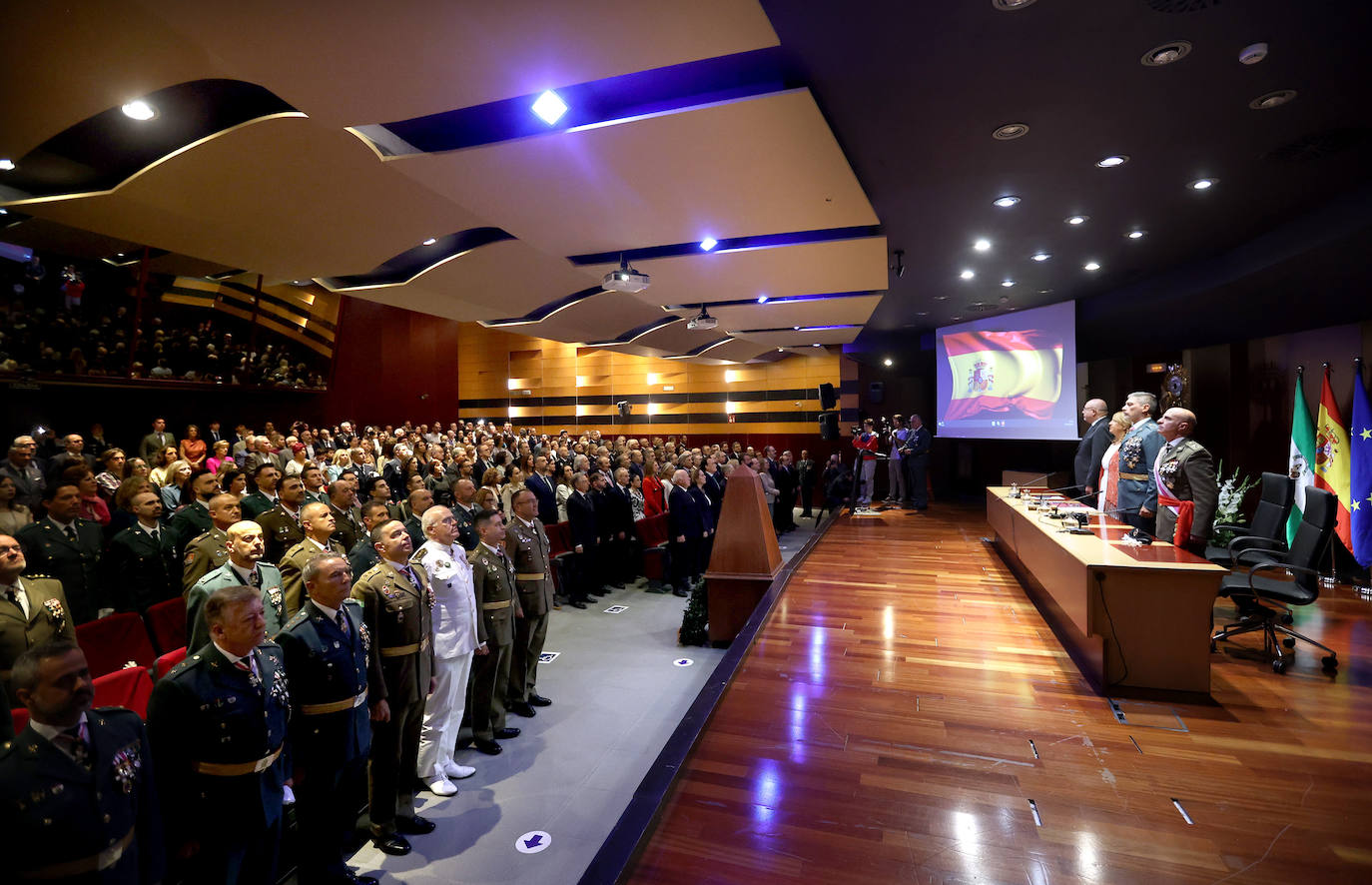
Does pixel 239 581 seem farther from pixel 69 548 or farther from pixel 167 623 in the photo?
pixel 69 548

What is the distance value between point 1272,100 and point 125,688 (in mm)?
5620

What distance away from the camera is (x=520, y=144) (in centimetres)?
341

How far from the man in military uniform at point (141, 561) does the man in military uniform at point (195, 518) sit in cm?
12

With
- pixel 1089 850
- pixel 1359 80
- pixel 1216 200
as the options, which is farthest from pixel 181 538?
pixel 1216 200

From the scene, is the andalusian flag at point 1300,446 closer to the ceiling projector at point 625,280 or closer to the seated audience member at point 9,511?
the ceiling projector at point 625,280

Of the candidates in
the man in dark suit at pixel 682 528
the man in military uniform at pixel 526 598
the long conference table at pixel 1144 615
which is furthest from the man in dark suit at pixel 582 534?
the long conference table at pixel 1144 615

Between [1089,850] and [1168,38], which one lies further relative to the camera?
[1168,38]

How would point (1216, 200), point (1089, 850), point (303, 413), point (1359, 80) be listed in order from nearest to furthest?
point (1089, 850) → point (1359, 80) → point (1216, 200) → point (303, 413)

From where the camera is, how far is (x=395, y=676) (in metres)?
2.77

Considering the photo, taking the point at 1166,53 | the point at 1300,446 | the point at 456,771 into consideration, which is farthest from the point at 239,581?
the point at 1300,446

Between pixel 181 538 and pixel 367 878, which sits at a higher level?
pixel 181 538

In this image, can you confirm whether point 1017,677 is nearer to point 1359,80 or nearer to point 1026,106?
point 1026,106

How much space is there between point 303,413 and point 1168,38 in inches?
568

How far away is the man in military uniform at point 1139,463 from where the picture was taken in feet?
14.6
